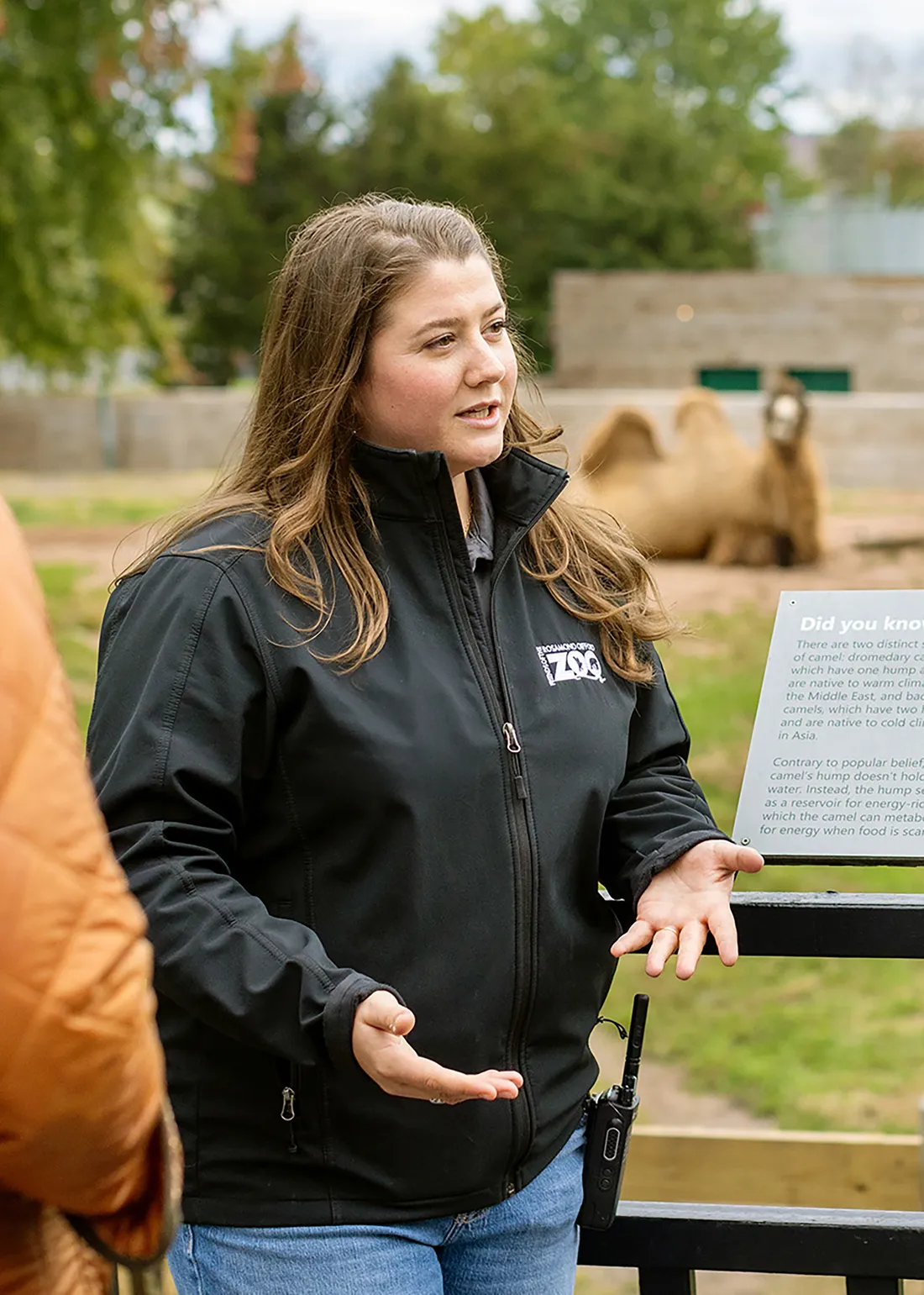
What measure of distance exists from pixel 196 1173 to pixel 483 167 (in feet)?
118

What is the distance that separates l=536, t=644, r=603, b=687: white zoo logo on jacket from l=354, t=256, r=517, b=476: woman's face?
21 cm

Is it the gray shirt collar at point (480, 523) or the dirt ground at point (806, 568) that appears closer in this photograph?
the gray shirt collar at point (480, 523)

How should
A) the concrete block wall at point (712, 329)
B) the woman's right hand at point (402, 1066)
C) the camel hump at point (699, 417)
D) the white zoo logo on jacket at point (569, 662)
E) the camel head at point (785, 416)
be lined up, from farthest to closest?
the concrete block wall at point (712, 329)
the camel hump at point (699, 417)
the camel head at point (785, 416)
the white zoo logo on jacket at point (569, 662)
the woman's right hand at point (402, 1066)

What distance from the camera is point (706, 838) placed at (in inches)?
70.5

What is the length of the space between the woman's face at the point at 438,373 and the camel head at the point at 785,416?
11695 mm

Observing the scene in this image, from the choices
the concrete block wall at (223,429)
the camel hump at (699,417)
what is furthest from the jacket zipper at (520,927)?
the concrete block wall at (223,429)

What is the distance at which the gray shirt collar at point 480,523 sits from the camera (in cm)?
179

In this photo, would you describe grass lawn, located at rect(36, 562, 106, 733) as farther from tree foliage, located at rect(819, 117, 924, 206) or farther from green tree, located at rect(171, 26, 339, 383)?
tree foliage, located at rect(819, 117, 924, 206)

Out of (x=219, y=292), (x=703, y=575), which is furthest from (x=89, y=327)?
(x=219, y=292)

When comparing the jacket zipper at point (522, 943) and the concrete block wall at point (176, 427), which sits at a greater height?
the jacket zipper at point (522, 943)

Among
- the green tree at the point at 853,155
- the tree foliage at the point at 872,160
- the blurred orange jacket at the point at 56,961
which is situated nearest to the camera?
the blurred orange jacket at the point at 56,961

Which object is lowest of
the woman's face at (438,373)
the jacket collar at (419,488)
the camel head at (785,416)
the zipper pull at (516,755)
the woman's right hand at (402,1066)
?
the camel head at (785,416)

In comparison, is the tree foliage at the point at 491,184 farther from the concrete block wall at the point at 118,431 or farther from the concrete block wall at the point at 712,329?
the concrete block wall at the point at 118,431

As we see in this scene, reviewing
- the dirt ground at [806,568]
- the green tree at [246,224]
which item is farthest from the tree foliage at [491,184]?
the dirt ground at [806,568]
